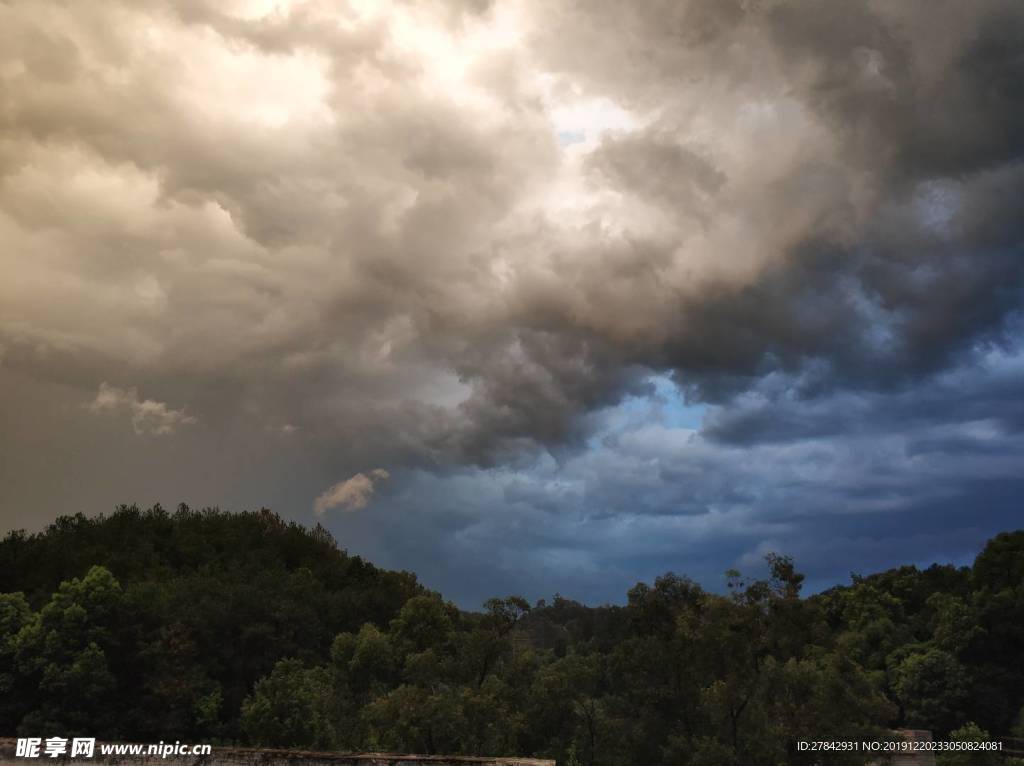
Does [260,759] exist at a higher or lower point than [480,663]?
lower

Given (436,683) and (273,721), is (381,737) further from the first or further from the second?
(273,721)

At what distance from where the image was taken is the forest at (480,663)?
30344mm

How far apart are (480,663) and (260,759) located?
9.29 meters

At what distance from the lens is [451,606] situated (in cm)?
3819

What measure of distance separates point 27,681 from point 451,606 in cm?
2779

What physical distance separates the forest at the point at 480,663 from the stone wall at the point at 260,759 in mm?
3271

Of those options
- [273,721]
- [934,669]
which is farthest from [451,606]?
[934,669]

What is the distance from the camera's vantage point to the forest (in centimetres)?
3034

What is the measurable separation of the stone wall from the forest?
129 inches

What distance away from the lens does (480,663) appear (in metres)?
33.4

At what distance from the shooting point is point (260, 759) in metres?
27.7

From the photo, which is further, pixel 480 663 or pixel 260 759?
pixel 480 663

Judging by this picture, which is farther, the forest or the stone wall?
the forest

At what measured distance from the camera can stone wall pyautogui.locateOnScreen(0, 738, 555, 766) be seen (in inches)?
1009
